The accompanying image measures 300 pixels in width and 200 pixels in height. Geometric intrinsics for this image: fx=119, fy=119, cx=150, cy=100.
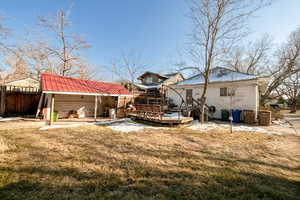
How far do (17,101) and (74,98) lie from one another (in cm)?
467

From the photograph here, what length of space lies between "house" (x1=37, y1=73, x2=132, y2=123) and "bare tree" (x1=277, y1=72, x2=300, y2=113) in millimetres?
26218

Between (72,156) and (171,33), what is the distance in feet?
40.2

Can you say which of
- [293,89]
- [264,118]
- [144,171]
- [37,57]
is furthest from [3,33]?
[293,89]

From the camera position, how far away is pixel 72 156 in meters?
3.46

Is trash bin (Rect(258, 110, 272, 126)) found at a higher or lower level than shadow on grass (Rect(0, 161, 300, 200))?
higher

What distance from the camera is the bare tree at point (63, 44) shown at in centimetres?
1384

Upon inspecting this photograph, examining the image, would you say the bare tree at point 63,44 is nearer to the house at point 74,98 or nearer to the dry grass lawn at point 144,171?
the house at point 74,98

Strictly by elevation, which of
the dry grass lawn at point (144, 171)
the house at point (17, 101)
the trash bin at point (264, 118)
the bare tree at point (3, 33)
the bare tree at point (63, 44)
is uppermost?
the bare tree at point (63, 44)

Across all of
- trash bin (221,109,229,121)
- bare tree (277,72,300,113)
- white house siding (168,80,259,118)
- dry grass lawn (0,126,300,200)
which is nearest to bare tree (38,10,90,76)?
dry grass lawn (0,126,300,200)

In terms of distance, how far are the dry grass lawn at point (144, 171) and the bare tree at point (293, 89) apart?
23.7 metres

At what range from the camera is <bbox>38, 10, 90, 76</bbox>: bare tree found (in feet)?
45.4

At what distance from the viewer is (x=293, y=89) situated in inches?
838

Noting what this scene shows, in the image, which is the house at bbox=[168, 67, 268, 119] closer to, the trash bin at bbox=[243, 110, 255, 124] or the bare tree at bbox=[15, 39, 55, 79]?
the trash bin at bbox=[243, 110, 255, 124]

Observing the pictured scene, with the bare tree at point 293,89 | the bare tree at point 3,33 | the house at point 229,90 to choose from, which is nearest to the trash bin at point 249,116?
the house at point 229,90
